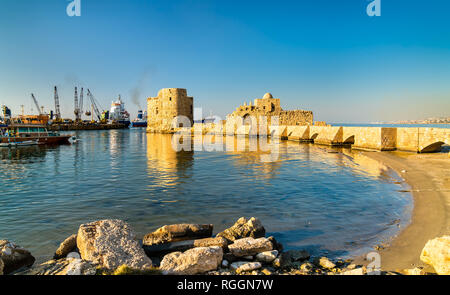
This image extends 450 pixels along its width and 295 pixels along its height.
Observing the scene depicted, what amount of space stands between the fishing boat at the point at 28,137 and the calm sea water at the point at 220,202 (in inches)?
785

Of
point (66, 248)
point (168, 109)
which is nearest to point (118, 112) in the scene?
point (168, 109)

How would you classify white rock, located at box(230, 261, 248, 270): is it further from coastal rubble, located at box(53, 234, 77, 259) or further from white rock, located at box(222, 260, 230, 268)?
coastal rubble, located at box(53, 234, 77, 259)

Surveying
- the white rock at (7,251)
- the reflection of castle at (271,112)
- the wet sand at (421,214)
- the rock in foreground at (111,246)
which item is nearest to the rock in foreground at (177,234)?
the rock in foreground at (111,246)

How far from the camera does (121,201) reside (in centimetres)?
851

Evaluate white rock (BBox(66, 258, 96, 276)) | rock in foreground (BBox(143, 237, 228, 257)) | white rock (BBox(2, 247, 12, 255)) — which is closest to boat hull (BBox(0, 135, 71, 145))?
white rock (BBox(2, 247, 12, 255))

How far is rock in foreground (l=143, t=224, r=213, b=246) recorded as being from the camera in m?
4.98

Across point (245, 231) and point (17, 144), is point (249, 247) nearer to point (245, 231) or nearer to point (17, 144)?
point (245, 231)

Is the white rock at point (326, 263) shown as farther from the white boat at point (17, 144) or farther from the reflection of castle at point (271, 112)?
the reflection of castle at point (271, 112)

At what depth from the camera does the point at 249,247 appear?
448 centimetres

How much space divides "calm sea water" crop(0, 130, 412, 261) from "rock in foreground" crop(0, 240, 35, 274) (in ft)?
0.98

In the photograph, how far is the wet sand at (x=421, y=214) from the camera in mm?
4480

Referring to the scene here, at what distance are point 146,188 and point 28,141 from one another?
27.9 m

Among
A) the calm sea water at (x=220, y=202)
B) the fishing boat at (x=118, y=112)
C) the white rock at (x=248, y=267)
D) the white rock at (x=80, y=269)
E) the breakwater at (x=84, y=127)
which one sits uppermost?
the fishing boat at (x=118, y=112)

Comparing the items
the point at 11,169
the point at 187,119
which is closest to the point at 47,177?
the point at 11,169
